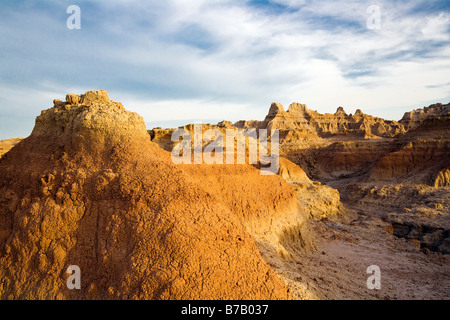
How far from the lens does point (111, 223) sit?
15.8 ft

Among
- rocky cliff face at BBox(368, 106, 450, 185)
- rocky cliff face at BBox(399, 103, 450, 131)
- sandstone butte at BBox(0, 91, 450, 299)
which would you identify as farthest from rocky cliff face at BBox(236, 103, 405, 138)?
sandstone butte at BBox(0, 91, 450, 299)

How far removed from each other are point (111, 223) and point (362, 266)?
840cm

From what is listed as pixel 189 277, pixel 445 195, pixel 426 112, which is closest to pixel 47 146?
pixel 189 277

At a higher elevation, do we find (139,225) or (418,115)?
(418,115)

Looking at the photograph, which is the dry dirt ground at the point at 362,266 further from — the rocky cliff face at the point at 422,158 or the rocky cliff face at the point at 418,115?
the rocky cliff face at the point at 418,115

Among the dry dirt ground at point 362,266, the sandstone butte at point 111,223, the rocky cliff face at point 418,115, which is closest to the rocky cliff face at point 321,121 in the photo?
the rocky cliff face at point 418,115

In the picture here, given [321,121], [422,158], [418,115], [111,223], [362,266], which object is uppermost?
[418,115]

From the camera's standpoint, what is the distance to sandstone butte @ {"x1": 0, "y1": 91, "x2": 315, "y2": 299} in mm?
4090

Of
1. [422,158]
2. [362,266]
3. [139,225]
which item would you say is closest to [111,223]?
[139,225]

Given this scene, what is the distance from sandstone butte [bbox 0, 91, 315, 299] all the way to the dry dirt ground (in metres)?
1.21

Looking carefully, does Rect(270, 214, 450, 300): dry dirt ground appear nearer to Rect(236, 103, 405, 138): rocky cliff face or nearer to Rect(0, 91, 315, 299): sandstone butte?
Rect(0, 91, 315, 299): sandstone butte

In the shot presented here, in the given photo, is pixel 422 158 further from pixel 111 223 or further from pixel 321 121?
pixel 321 121

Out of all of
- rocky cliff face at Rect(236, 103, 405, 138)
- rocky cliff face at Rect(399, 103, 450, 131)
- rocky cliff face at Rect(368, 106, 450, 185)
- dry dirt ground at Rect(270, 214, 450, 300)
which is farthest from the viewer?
rocky cliff face at Rect(399, 103, 450, 131)

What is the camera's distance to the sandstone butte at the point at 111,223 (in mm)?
4090
